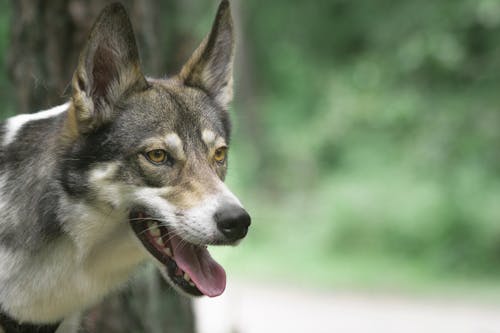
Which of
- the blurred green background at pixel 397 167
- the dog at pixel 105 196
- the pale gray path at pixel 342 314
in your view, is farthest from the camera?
the blurred green background at pixel 397 167

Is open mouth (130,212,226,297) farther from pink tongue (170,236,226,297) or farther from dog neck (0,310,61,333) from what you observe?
dog neck (0,310,61,333)

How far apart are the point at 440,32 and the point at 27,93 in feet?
21.3

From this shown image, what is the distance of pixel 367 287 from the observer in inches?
447

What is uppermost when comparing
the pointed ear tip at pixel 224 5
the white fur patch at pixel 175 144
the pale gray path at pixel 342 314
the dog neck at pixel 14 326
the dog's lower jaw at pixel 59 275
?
the pointed ear tip at pixel 224 5

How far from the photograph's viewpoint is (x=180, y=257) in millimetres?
3619

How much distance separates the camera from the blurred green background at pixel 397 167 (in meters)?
10.2

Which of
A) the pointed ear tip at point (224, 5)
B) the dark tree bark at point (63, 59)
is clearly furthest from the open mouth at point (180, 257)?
the dark tree bark at point (63, 59)

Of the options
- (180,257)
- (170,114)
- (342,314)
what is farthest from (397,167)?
(180,257)

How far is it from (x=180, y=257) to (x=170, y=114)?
27.2 inches

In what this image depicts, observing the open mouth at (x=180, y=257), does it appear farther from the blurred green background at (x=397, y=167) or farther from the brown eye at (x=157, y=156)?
the blurred green background at (x=397, y=167)

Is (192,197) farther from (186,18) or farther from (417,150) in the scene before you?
(417,150)

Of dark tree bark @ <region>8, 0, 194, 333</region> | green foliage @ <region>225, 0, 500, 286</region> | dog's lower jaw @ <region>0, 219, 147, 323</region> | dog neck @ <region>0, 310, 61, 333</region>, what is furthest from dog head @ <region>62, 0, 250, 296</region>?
green foliage @ <region>225, 0, 500, 286</region>

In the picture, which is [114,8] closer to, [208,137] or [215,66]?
[208,137]

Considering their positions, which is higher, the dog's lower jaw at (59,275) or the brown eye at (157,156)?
the brown eye at (157,156)
